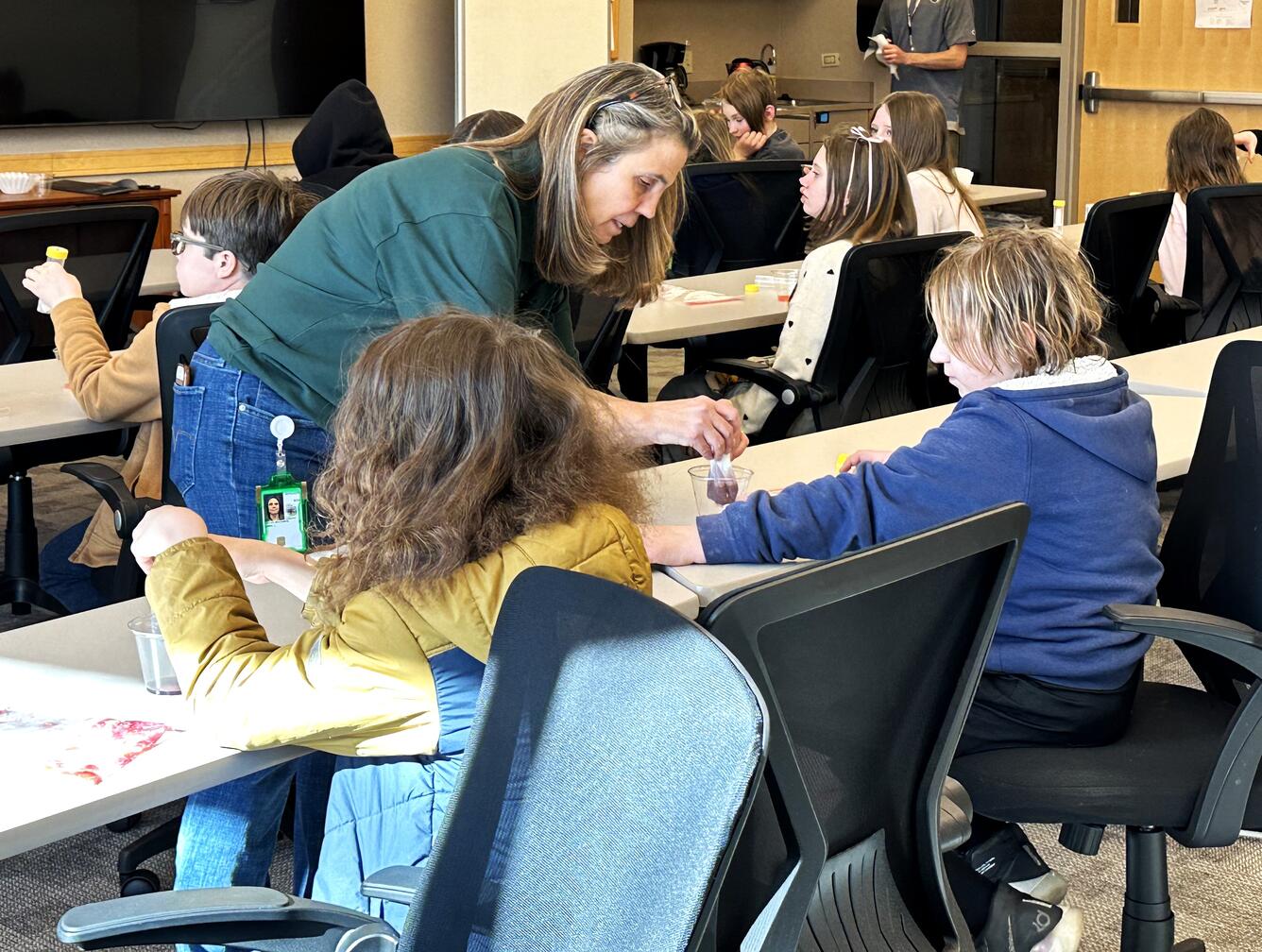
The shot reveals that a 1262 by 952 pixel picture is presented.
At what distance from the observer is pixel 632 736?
1.01 m

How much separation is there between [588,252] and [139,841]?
1200 mm

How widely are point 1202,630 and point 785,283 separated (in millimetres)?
2795

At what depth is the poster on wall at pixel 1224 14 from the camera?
7945mm

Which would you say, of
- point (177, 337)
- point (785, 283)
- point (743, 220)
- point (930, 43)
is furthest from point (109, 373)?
point (930, 43)

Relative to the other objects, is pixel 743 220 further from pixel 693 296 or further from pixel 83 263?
pixel 83 263

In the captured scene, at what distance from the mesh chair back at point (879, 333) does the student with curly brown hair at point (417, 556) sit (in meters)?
1.94

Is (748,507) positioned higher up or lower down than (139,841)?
higher up

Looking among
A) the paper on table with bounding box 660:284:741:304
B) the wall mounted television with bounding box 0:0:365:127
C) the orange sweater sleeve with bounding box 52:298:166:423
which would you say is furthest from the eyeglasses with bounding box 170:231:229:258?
the wall mounted television with bounding box 0:0:365:127

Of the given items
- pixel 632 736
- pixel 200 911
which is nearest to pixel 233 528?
pixel 200 911

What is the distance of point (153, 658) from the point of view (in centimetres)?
168

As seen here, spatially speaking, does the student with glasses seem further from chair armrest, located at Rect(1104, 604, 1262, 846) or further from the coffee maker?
the coffee maker

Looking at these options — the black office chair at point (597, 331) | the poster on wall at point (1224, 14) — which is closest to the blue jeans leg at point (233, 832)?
the black office chair at point (597, 331)

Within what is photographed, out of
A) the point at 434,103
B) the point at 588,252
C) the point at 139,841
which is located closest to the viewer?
the point at 588,252

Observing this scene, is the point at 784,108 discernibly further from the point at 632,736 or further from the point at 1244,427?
the point at 632,736
